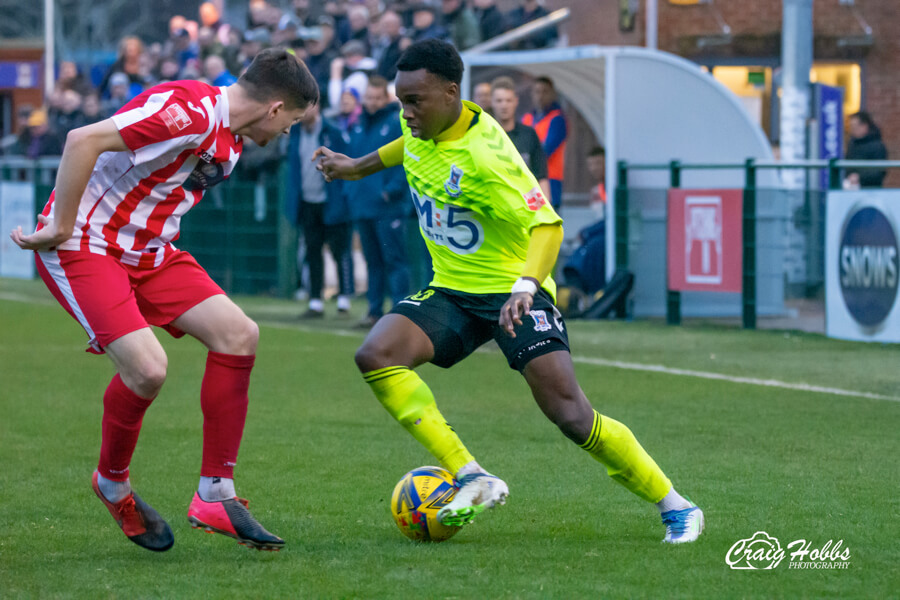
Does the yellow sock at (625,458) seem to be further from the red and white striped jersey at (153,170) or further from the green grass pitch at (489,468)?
the red and white striped jersey at (153,170)

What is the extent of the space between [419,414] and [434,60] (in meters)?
1.29

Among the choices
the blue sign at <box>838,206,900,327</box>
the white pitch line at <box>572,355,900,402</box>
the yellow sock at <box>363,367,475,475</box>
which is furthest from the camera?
the blue sign at <box>838,206,900,327</box>

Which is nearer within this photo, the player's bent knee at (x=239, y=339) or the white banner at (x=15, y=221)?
the player's bent knee at (x=239, y=339)

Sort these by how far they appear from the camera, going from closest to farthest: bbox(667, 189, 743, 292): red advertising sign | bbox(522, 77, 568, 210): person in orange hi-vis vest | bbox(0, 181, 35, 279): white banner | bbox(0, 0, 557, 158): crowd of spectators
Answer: bbox(667, 189, 743, 292): red advertising sign → bbox(522, 77, 568, 210): person in orange hi-vis vest → bbox(0, 0, 557, 158): crowd of spectators → bbox(0, 181, 35, 279): white banner

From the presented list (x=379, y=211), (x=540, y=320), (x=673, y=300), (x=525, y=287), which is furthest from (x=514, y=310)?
(x=673, y=300)

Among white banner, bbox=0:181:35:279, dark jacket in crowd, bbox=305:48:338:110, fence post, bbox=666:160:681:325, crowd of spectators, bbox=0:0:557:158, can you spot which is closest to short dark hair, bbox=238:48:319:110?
crowd of spectators, bbox=0:0:557:158

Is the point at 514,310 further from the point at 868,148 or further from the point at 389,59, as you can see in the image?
the point at 389,59

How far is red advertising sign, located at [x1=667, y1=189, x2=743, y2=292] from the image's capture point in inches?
505

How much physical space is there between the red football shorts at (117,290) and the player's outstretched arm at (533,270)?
110 centimetres


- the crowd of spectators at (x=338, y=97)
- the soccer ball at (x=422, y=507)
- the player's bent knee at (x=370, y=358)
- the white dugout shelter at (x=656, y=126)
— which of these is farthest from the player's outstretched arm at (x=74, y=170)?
the white dugout shelter at (x=656, y=126)

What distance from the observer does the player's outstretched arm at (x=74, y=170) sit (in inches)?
180

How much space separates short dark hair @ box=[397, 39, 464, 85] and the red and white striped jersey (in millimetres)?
695

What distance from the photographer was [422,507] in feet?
16.6

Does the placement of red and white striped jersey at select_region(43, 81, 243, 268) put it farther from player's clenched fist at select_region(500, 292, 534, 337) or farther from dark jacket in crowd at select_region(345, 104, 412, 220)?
dark jacket in crowd at select_region(345, 104, 412, 220)
